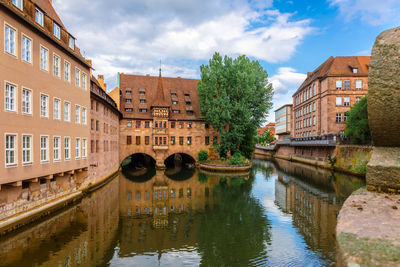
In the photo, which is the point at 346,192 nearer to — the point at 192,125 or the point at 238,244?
the point at 238,244

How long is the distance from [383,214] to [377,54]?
9.21 ft

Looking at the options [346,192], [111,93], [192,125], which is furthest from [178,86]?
[346,192]

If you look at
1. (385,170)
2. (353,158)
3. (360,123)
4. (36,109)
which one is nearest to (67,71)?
(36,109)

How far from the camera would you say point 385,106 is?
4672 mm

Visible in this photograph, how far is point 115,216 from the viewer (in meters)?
15.9

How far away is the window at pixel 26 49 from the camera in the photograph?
41.9 ft

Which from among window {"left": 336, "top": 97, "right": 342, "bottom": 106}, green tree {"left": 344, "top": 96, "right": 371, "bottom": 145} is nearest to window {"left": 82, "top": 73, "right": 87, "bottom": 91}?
green tree {"left": 344, "top": 96, "right": 371, "bottom": 145}

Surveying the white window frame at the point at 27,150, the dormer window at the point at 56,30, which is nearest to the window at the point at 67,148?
the white window frame at the point at 27,150

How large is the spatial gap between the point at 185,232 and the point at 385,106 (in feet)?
35.3

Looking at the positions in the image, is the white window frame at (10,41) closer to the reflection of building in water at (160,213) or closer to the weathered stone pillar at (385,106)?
the reflection of building in water at (160,213)

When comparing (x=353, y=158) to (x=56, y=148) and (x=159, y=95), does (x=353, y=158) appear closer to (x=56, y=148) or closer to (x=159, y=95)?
(x=159, y=95)

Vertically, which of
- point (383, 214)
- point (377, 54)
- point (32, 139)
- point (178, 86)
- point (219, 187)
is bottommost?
point (219, 187)

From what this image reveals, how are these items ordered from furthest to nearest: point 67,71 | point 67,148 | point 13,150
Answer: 1. point 67,71
2. point 67,148
3. point 13,150

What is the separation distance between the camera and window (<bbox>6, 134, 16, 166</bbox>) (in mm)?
11633
